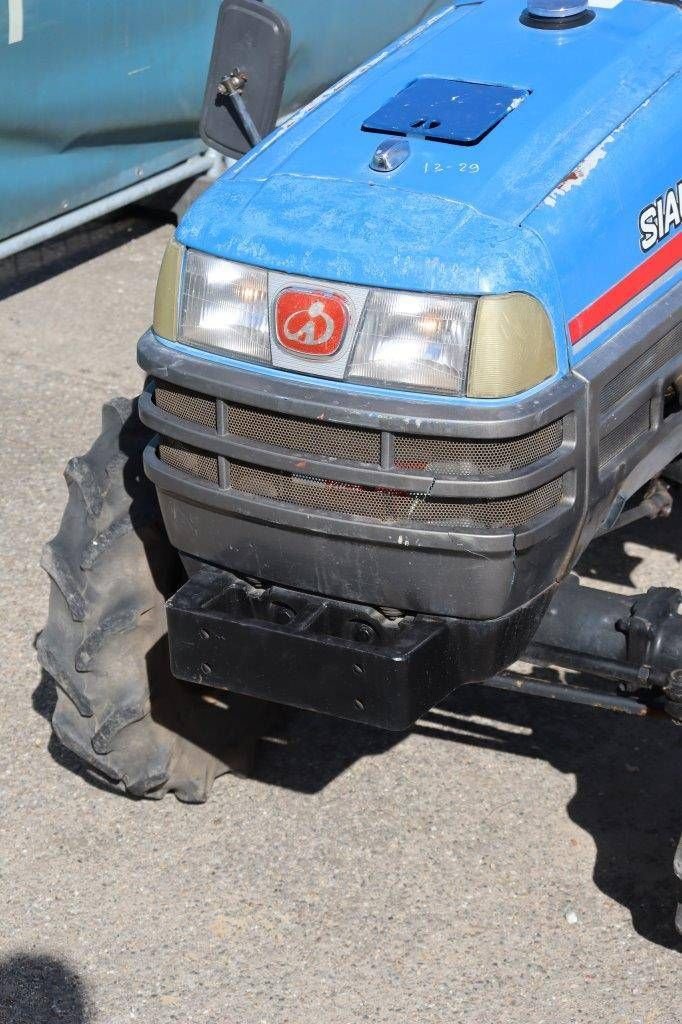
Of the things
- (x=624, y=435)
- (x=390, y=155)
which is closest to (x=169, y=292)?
(x=390, y=155)

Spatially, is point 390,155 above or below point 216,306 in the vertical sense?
above

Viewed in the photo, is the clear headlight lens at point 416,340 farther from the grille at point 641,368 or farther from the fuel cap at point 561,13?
the fuel cap at point 561,13

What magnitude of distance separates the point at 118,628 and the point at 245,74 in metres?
1.37

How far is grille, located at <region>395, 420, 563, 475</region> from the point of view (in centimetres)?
282

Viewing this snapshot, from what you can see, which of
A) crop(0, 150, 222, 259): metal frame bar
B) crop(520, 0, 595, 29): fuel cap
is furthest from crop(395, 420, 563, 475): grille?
crop(0, 150, 222, 259): metal frame bar

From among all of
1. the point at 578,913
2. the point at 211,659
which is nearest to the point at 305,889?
the point at 578,913

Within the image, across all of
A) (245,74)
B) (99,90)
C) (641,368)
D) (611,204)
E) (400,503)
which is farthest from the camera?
(99,90)

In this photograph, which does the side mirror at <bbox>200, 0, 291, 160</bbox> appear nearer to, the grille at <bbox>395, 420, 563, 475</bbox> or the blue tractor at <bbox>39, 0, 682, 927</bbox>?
the blue tractor at <bbox>39, 0, 682, 927</bbox>

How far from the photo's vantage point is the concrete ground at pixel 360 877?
347 cm

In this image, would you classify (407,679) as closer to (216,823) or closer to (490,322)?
(490,322)

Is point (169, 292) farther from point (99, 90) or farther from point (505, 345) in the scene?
point (99, 90)

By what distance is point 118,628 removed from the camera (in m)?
3.55

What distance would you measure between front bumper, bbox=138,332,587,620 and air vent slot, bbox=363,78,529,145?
0.57 meters

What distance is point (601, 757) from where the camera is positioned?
13.8ft
